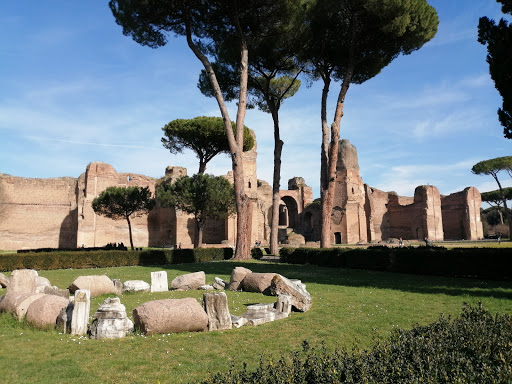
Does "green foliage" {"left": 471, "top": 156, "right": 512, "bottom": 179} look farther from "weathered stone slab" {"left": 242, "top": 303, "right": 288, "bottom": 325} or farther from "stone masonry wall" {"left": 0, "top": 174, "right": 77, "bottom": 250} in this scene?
"weathered stone slab" {"left": 242, "top": 303, "right": 288, "bottom": 325}

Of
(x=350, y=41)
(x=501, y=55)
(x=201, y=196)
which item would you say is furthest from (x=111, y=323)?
(x=201, y=196)

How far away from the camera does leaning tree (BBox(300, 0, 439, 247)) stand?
1579 cm

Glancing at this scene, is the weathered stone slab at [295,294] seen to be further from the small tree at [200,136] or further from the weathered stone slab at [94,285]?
the small tree at [200,136]

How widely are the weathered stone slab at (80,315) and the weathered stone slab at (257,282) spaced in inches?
141

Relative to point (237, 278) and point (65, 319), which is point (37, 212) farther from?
point (65, 319)

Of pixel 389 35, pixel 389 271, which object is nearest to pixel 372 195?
pixel 389 35

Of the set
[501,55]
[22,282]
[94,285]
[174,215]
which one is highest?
[501,55]

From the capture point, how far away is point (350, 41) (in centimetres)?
1722

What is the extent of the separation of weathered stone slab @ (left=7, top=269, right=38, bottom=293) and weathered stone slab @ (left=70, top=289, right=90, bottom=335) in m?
2.96

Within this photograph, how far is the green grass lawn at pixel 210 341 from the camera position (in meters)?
3.57

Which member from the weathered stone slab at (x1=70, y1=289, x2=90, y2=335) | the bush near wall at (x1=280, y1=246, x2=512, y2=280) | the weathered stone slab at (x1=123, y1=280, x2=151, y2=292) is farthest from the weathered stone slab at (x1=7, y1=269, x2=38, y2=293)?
the bush near wall at (x1=280, y1=246, x2=512, y2=280)

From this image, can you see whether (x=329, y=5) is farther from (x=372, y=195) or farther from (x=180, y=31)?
(x=372, y=195)

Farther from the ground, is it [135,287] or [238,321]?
[135,287]

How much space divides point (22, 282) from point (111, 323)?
3.60 meters
